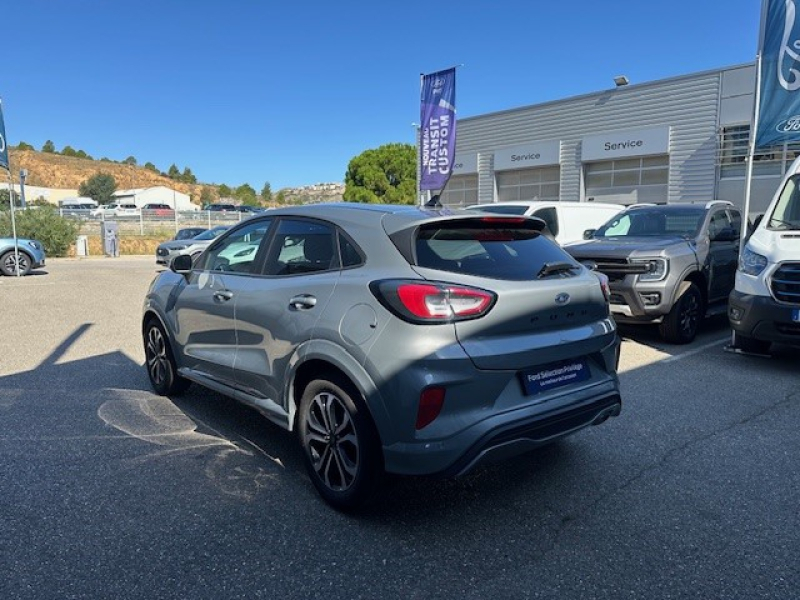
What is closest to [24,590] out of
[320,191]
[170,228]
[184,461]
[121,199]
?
[184,461]

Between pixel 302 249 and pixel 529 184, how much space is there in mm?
26775

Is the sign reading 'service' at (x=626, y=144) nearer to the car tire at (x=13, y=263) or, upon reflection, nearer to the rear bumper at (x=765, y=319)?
the rear bumper at (x=765, y=319)

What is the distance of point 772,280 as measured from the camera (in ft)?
19.6

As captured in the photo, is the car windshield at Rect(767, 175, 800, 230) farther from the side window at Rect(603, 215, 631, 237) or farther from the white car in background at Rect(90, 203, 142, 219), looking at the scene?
the white car in background at Rect(90, 203, 142, 219)

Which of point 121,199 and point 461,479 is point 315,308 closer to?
point 461,479

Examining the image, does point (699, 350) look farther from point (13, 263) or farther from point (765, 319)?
point (13, 263)

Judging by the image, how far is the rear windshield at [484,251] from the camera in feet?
10.4

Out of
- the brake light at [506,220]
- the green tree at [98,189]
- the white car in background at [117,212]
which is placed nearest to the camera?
the brake light at [506,220]

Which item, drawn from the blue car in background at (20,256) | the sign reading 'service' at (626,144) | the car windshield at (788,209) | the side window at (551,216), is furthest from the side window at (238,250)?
the sign reading 'service' at (626,144)

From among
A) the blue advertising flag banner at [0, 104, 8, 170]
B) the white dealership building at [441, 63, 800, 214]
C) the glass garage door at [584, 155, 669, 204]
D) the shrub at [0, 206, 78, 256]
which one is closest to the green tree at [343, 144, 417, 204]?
the white dealership building at [441, 63, 800, 214]

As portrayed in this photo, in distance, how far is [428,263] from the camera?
10.2 feet

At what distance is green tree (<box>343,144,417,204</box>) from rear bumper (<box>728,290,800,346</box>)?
46.9 m

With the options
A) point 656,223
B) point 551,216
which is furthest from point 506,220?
point 551,216

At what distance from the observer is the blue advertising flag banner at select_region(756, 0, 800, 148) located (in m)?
7.14
